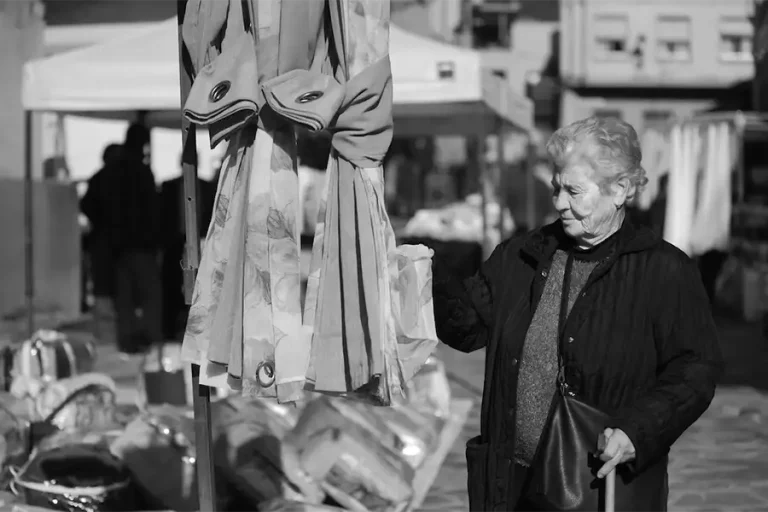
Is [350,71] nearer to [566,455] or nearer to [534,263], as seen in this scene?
[534,263]

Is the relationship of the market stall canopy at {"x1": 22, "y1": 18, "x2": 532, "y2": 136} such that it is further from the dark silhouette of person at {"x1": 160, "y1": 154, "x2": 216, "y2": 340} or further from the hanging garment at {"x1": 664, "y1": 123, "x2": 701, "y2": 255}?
the hanging garment at {"x1": 664, "y1": 123, "x2": 701, "y2": 255}

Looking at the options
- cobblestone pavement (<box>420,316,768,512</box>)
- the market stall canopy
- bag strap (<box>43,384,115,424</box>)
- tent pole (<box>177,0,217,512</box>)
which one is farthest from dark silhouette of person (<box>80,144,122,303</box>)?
tent pole (<box>177,0,217,512</box>)

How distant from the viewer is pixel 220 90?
308 cm

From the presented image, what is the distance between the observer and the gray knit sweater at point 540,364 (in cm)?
296

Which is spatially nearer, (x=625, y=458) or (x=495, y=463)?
(x=625, y=458)

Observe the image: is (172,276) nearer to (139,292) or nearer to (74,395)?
(139,292)

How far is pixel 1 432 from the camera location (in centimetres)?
512

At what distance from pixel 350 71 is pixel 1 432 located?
2802mm

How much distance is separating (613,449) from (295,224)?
3.48 ft

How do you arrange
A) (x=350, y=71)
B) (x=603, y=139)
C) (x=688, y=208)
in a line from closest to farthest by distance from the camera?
1. (x=603, y=139)
2. (x=350, y=71)
3. (x=688, y=208)

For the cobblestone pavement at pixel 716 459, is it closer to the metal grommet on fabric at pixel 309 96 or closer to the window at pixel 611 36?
the metal grommet on fabric at pixel 309 96

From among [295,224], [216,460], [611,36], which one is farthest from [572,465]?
[611,36]

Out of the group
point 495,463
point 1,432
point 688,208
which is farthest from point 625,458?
point 688,208

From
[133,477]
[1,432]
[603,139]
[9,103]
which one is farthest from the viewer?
[9,103]
